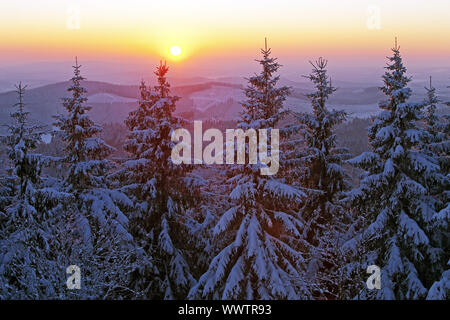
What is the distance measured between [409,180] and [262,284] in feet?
24.2

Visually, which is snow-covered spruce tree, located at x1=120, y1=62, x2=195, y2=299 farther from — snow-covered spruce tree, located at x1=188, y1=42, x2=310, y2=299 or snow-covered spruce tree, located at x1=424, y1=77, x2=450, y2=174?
snow-covered spruce tree, located at x1=424, y1=77, x2=450, y2=174

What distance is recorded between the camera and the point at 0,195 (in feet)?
58.3

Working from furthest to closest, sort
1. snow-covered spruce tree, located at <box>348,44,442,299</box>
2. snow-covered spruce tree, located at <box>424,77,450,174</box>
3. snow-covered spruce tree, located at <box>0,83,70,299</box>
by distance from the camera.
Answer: snow-covered spruce tree, located at <box>424,77,450,174</box>, snow-covered spruce tree, located at <box>348,44,442,299</box>, snow-covered spruce tree, located at <box>0,83,70,299</box>

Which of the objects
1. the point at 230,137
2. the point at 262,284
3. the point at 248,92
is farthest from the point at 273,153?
the point at 262,284

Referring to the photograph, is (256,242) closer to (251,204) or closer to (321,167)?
(251,204)

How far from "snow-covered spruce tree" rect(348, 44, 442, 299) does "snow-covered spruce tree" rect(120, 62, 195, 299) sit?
25.0 feet

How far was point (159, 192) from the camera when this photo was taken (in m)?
16.8

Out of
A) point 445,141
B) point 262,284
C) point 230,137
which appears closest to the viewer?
point 262,284

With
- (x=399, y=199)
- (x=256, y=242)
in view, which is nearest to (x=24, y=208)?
(x=256, y=242)

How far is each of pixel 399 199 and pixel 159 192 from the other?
10339 millimetres

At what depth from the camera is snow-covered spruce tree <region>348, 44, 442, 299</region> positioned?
15.0m

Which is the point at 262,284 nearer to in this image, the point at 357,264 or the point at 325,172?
the point at 357,264

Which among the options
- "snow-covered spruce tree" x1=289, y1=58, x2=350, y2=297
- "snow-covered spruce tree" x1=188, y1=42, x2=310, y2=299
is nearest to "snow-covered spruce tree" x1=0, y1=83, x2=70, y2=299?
"snow-covered spruce tree" x1=188, y1=42, x2=310, y2=299
